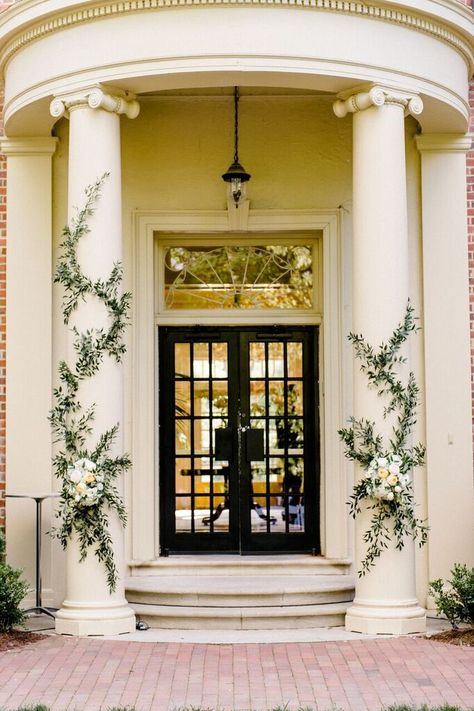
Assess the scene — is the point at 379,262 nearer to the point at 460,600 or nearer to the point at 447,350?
the point at 447,350

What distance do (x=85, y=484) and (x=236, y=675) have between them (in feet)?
7.19

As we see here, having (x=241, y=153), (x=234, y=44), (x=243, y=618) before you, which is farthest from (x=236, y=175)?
(x=243, y=618)

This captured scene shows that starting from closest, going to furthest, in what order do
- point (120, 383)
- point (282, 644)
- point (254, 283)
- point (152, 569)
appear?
1. point (282, 644)
2. point (120, 383)
3. point (152, 569)
4. point (254, 283)

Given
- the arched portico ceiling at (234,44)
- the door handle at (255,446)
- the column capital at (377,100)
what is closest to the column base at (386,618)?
the door handle at (255,446)

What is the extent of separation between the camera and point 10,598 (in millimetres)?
9414

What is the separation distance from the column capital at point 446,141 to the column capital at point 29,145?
12.0 ft

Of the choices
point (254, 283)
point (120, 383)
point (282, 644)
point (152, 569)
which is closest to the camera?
point (282, 644)

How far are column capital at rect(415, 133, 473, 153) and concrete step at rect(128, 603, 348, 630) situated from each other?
15.2ft

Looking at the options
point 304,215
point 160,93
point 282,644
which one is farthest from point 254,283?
point 282,644

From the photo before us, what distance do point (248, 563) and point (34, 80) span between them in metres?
5.02

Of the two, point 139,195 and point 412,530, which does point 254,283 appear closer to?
point 139,195

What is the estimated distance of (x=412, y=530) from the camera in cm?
979

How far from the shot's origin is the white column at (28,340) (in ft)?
36.5

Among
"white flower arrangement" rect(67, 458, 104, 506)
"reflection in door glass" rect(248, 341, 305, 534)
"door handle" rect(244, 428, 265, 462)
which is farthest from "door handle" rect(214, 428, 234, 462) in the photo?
"white flower arrangement" rect(67, 458, 104, 506)
